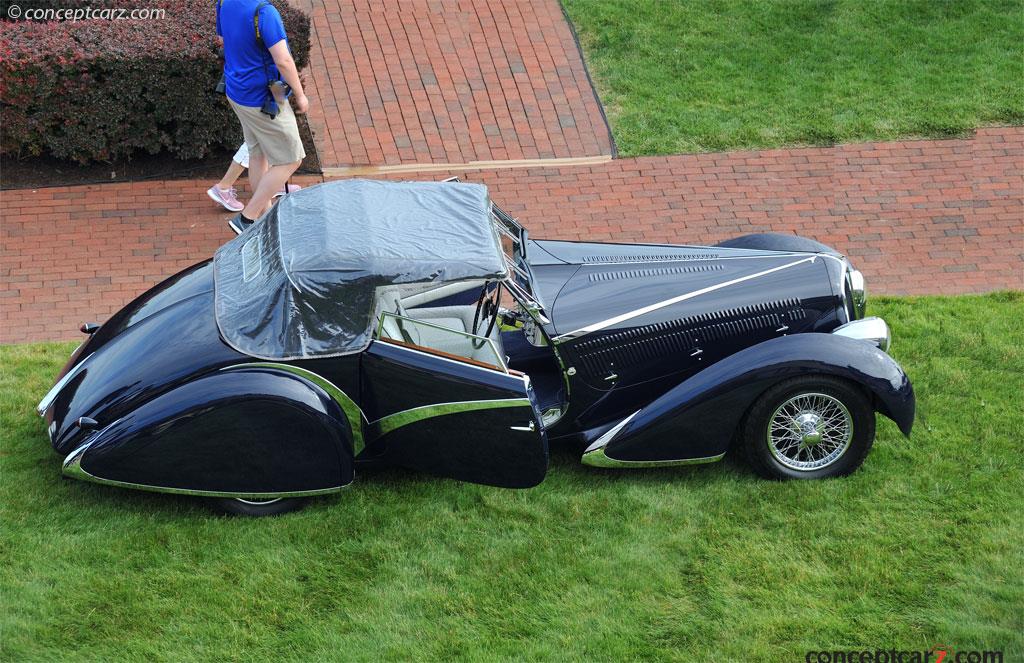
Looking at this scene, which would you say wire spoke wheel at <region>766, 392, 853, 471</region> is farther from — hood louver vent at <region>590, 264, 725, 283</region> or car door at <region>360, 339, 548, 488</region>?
car door at <region>360, 339, 548, 488</region>

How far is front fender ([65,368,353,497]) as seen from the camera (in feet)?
17.9

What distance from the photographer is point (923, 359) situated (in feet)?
23.7

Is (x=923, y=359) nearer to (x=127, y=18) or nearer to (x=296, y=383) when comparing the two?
(x=296, y=383)

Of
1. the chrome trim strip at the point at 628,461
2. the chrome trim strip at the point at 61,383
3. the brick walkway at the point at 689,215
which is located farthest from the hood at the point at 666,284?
the chrome trim strip at the point at 61,383

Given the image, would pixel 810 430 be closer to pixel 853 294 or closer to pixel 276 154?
pixel 853 294

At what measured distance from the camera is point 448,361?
5629 millimetres

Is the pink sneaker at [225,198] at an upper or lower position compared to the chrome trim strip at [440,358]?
lower

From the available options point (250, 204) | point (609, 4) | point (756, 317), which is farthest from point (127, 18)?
point (756, 317)

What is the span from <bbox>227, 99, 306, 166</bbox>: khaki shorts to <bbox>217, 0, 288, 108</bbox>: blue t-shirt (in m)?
0.10

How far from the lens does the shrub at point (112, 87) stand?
886 centimetres

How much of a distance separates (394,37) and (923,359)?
20.6ft

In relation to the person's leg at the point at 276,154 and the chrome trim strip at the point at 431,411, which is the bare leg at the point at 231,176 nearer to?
the person's leg at the point at 276,154

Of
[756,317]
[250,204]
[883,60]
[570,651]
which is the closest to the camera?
[570,651]

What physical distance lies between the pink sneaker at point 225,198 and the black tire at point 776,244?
4025 millimetres
